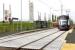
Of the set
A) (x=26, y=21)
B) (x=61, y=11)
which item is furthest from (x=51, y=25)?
(x=26, y=21)

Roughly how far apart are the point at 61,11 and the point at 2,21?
36.9 metres

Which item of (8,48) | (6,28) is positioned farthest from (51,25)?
(8,48)

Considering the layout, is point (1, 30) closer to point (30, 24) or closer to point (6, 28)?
point (6, 28)

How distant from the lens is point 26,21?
5400cm

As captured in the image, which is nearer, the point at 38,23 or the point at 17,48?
the point at 17,48

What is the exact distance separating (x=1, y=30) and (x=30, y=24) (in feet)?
54.7

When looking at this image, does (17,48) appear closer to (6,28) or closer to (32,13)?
(6,28)

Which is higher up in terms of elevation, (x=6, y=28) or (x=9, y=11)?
(x=9, y=11)

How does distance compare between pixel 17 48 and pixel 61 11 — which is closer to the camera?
pixel 17 48

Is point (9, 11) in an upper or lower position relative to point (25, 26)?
upper

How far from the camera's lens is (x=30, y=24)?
53562mm

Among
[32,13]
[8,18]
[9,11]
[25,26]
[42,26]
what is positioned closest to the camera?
[8,18]

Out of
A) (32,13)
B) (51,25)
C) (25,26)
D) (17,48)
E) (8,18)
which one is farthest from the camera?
(51,25)

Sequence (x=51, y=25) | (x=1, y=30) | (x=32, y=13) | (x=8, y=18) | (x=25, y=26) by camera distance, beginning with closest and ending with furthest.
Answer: (x=1, y=30)
(x=8, y=18)
(x=25, y=26)
(x=32, y=13)
(x=51, y=25)
